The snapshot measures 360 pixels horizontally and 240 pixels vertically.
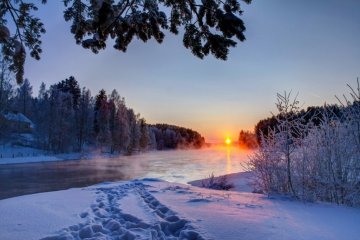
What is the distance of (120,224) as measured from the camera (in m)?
6.10

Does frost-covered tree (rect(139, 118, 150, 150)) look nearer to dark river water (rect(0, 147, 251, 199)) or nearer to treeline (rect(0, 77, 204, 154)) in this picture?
treeline (rect(0, 77, 204, 154))

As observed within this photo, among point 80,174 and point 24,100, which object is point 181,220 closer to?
point 80,174

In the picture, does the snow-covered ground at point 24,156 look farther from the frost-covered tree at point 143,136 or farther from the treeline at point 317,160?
the treeline at point 317,160

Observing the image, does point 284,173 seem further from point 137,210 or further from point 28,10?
point 28,10

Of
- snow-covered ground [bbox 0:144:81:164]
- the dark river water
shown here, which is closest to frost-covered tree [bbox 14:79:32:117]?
snow-covered ground [bbox 0:144:81:164]

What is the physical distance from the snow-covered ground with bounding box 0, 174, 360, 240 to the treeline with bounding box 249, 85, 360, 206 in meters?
1.11

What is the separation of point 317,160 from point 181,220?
522 centimetres

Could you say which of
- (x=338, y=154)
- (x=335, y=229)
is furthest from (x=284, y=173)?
(x=335, y=229)

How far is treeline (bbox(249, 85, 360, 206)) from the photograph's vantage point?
346 inches

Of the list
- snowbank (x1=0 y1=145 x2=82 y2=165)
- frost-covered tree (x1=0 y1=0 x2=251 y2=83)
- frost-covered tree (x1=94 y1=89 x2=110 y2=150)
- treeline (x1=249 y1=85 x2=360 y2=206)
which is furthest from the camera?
frost-covered tree (x1=94 y1=89 x2=110 y2=150)

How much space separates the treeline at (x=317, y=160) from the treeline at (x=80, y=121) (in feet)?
177

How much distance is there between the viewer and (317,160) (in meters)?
9.41

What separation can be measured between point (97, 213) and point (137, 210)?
35.6 inches

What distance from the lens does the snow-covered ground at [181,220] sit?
5.19m
